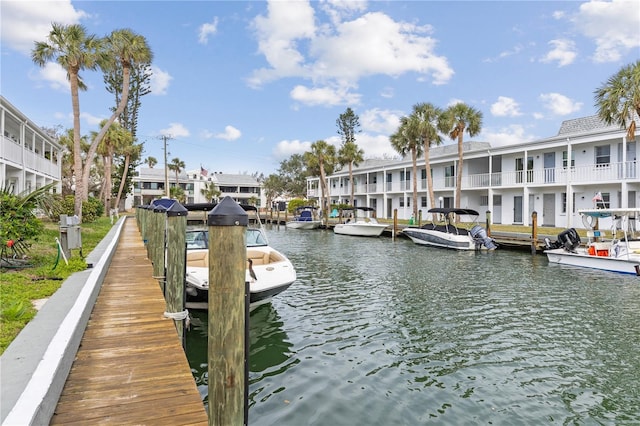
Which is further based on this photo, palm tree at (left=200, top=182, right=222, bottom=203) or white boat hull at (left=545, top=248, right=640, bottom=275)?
palm tree at (left=200, top=182, right=222, bottom=203)

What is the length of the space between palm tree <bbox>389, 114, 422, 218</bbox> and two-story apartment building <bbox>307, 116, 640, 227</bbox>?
2238 millimetres

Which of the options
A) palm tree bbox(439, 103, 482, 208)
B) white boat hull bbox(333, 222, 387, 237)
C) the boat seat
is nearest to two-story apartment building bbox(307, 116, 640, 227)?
palm tree bbox(439, 103, 482, 208)

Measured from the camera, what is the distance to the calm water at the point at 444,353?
18.0 feet

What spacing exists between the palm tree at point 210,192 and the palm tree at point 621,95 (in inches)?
2609

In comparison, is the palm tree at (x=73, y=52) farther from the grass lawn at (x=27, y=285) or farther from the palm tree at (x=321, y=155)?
the palm tree at (x=321, y=155)

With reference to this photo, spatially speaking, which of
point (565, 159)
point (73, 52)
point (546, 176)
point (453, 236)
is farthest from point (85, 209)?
point (565, 159)

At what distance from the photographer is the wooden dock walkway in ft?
11.2

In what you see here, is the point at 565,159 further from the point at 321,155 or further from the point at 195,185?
the point at 195,185

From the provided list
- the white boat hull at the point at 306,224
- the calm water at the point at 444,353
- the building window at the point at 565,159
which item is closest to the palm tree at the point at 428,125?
the building window at the point at 565,159

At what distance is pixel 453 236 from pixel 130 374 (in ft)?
72.0

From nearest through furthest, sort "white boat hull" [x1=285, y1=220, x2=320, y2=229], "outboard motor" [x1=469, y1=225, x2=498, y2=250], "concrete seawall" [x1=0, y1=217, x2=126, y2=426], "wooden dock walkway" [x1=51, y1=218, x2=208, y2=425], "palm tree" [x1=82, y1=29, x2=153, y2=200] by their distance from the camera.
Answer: "concrete seawall" [x1=0, y1=217, x2=126, y2=426]
"wooden dock walkway" [x1=51, y1=218, x2=208, y2=425]
"outboard motor" [x1=469, y1=225, x2=498, y2=250]
"palm tree" [x1=82, y1=29, x2=153, y2=200]
"white boat hull" [x1=285, y1=220, x2=320, y2=229]

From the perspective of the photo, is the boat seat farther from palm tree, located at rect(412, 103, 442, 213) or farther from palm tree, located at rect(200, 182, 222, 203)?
palm tree, located at rect(200, 182, 222, 203)

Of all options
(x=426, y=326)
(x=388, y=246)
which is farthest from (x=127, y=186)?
(x=426, y=326)

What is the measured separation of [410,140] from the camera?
36594 mm
